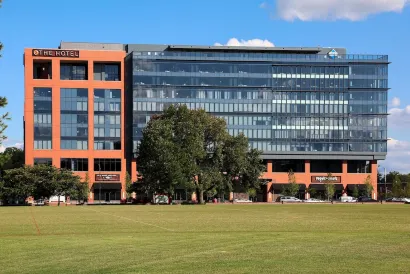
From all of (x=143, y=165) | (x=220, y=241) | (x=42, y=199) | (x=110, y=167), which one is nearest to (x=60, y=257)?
(x=220, y=241)

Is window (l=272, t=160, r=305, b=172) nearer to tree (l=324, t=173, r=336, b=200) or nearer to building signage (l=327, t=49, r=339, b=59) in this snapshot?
tree (l=324, t=173, r=336, b=200)

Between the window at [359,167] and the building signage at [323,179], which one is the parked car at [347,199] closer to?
the building signage at [323,179]

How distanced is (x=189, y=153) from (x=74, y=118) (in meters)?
59.6

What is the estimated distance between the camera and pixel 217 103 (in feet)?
545

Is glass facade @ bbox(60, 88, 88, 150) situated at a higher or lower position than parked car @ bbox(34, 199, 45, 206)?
higher

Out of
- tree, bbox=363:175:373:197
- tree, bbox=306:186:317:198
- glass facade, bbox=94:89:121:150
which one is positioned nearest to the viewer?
glass facade, bbox=94:89:121:150

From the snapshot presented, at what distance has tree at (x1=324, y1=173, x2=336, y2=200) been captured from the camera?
163m

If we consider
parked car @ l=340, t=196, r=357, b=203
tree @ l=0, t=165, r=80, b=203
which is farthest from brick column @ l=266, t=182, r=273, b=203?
tree @ l=0, t=165, r=80, b=203

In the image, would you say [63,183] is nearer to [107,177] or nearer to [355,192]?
[107,177]

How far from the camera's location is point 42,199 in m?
131

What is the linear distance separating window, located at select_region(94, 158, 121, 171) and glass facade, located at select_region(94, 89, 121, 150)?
3179mm

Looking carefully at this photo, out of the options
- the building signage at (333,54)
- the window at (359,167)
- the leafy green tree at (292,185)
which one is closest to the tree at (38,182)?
the leafy green tree at (292,185)

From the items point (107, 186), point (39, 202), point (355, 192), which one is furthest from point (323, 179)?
point (39, 202)

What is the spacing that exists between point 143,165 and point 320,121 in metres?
71.9
